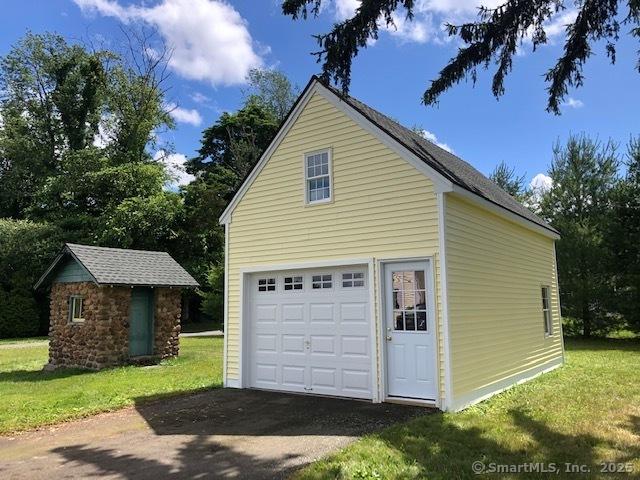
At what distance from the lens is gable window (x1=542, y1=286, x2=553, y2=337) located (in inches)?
483

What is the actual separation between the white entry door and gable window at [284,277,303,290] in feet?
6.32

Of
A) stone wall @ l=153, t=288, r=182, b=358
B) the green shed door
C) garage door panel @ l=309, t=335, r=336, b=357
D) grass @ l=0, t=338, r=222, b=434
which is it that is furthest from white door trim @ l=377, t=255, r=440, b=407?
stone wall @ l=153, t=288, r=182, b=358

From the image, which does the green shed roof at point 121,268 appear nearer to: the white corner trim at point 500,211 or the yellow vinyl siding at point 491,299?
the yellow vinyl siding at point 491,299

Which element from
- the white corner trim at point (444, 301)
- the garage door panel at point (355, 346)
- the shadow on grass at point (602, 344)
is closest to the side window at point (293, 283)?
the garage door panel at point (355, 346)

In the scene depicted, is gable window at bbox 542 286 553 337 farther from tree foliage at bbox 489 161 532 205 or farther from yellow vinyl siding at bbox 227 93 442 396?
tree foliage at bbox 489 161 532 205

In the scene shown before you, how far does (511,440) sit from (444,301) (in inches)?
89.8

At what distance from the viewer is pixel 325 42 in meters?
8.01

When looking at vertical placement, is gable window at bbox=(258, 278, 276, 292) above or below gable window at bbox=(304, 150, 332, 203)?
below

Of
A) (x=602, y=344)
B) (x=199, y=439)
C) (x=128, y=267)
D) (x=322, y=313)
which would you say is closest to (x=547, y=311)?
(x=322, y=313)

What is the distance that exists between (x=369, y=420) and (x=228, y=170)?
3002cm

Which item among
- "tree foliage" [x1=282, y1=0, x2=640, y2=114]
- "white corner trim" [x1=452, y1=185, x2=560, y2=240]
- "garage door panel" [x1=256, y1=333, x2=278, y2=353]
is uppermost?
"tree foliage" [x1=282, y1=0, x2=640, y2=114]

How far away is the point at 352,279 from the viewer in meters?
8.91

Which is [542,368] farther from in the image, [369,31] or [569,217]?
[569,217]

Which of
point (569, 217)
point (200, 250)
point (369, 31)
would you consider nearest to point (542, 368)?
point (369, 31)
